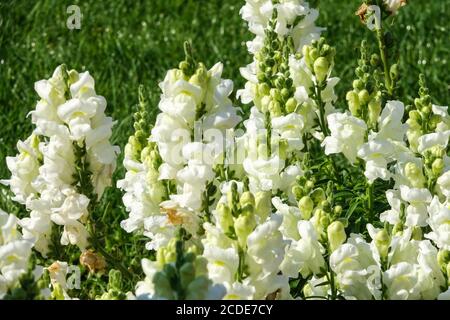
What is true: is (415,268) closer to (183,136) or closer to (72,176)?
(183,136)

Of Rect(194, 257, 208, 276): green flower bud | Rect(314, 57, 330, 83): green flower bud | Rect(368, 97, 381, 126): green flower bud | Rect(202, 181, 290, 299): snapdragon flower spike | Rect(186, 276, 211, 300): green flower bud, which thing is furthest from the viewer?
Rect(314, 57, 330, 83): green flower bud

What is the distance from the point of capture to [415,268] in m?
2.68

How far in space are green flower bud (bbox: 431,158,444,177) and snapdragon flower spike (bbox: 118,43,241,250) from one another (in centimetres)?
55

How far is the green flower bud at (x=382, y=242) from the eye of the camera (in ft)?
8.69

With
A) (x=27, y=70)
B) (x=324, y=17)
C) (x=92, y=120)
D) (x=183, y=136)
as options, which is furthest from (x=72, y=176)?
(x=324, y=17)

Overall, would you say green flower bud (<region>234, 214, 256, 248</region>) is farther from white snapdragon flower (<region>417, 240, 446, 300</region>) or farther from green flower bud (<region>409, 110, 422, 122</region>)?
green flower bud (<region>409, 110, 422, 122</region>)

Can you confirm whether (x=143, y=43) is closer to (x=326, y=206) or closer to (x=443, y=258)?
(x=326, y=206)

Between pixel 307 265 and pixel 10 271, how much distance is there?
0.77 meters

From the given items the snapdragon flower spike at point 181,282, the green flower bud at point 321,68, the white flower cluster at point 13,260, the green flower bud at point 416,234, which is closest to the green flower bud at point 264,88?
the green flower bud at point 321,68

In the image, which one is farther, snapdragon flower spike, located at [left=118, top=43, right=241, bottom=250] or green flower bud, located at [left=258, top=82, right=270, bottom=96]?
green flower bud, located at [left=258, top=82, right=270, bottom=96]

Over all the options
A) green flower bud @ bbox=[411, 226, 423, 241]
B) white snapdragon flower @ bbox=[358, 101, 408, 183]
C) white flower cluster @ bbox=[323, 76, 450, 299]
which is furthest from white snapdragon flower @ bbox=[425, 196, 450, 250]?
white snapdragon flower @ bbox=[358, 101, 408, 183]

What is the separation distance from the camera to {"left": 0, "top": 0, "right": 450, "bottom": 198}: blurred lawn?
5539mm

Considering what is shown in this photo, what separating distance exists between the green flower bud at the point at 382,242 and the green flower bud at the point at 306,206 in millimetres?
223
